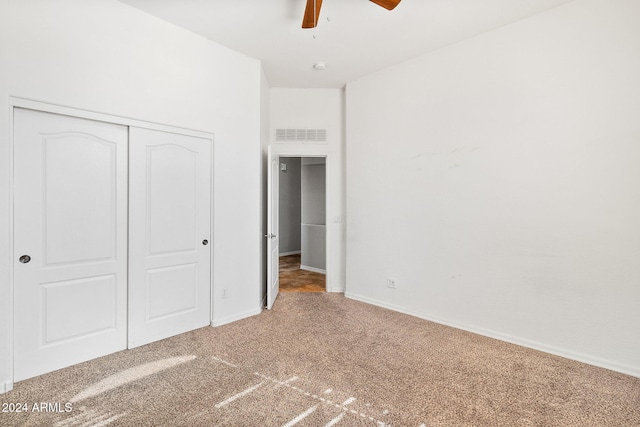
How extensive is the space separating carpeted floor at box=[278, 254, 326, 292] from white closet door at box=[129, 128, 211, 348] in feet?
5.82

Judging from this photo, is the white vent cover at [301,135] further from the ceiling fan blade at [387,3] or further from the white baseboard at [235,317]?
the white baseboard at [235,317]

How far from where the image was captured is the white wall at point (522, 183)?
2.46 metres

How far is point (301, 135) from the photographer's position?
454 centimetres

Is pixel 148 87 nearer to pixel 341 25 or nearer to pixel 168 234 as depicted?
pixel 168 234

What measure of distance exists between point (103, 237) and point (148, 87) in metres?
1.39

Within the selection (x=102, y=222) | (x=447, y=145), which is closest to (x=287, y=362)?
(x=102, y=222)

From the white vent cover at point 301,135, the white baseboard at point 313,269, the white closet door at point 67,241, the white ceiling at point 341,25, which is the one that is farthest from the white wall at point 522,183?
the white closet door at point 67,241

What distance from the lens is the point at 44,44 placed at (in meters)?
2.23

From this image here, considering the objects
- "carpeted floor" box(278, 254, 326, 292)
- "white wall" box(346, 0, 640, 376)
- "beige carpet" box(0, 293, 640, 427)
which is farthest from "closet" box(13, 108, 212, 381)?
"white wall" box(346, 0, 640, 376)

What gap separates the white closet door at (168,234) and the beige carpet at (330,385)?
236 millimetres

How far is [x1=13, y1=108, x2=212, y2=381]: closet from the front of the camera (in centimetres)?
225

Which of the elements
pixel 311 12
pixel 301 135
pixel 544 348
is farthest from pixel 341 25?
pixel 544 348

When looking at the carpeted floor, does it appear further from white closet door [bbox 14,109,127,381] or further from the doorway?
white closet door [bbox 14,109,127,381]

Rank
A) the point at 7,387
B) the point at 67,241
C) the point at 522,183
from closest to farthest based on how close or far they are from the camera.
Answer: the point at 7,387 → the point at 67,241 → the point at 522,183
